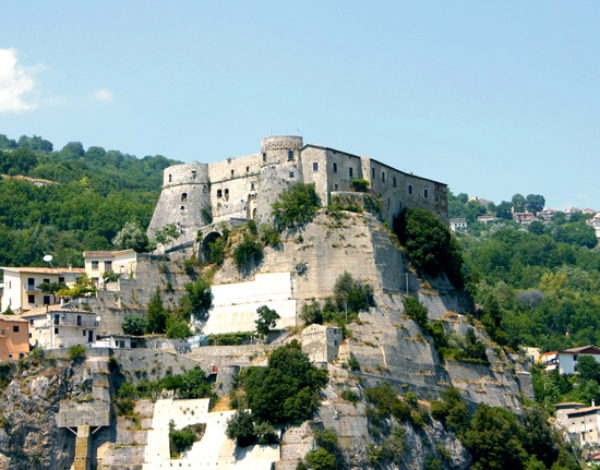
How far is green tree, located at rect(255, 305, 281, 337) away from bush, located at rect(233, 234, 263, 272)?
4507 mm

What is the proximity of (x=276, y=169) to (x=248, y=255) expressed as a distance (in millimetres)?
6471

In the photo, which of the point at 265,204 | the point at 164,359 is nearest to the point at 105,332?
the point at 164,359

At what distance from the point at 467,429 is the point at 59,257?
46.4 meters

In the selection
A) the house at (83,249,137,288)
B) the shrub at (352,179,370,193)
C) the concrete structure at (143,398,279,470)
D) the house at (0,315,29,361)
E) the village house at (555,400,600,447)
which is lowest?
the village house at (555,400,600,447)

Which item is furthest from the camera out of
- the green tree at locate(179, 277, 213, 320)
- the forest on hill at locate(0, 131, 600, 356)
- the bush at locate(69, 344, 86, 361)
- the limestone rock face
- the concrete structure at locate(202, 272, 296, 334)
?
the forest on hill at locate(0, 131, 600, 356)

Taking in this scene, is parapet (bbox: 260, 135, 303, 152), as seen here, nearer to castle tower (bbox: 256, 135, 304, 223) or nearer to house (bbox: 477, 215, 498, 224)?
castle tower (bbox: 256, 135, 304, 223)

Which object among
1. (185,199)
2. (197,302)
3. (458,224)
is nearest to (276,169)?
(185,199)

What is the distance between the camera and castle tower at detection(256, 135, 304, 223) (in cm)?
6950

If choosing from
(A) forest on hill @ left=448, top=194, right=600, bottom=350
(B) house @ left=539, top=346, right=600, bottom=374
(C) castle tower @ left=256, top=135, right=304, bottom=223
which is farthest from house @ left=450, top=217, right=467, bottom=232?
(C) castle tower @ left=256, top=135, right=304, bottom=223

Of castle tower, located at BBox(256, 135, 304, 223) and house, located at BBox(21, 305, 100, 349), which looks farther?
castle tower, located at BBox(256, 135, 304, 223)

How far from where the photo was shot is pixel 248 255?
224 ft

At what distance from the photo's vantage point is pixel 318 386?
2213 inches

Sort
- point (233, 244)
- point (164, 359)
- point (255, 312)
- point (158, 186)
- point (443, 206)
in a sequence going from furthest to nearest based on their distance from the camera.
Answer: point (158, 186)
point (443, 206)
point (233, 244)
point (255, 312)
point (164, 359)

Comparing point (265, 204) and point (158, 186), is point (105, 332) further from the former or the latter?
point (158, 186)
